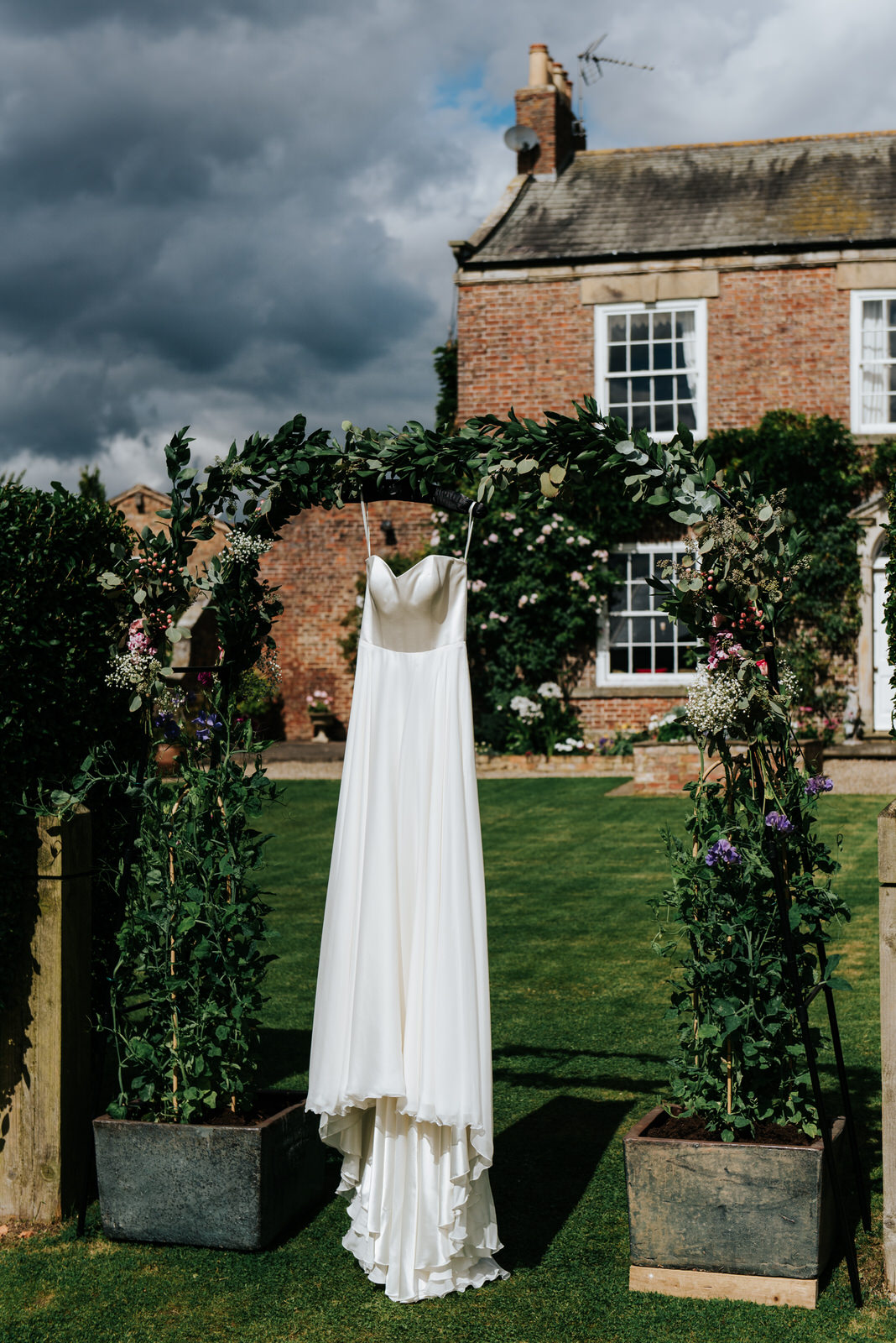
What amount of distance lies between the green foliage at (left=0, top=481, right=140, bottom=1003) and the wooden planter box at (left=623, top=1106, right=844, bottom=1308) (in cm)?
195

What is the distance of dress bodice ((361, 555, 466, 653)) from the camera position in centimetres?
352

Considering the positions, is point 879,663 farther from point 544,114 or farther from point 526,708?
point 544,114

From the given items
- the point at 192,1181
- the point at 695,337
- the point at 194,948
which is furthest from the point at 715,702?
the point at 695,337

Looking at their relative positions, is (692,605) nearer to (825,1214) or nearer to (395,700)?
(395,700)

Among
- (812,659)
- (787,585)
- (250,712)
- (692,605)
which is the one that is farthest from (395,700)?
(250,712)

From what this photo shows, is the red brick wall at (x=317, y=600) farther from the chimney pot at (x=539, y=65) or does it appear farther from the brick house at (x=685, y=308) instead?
the chimney pot at (x=539, y=65)

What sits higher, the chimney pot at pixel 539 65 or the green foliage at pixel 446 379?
the chimney pot at pixel 539 65

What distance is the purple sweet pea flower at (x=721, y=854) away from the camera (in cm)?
333

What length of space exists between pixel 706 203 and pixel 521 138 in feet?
9.40

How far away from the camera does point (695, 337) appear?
Answer: 1566 centimetres

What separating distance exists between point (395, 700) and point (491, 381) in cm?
1335

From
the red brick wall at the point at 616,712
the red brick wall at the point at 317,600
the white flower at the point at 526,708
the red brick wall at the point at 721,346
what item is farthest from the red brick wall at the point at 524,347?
the red brick wall at the point at 616,712

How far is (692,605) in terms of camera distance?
3.44 meters

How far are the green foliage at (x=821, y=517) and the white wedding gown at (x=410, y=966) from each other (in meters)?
11.8
